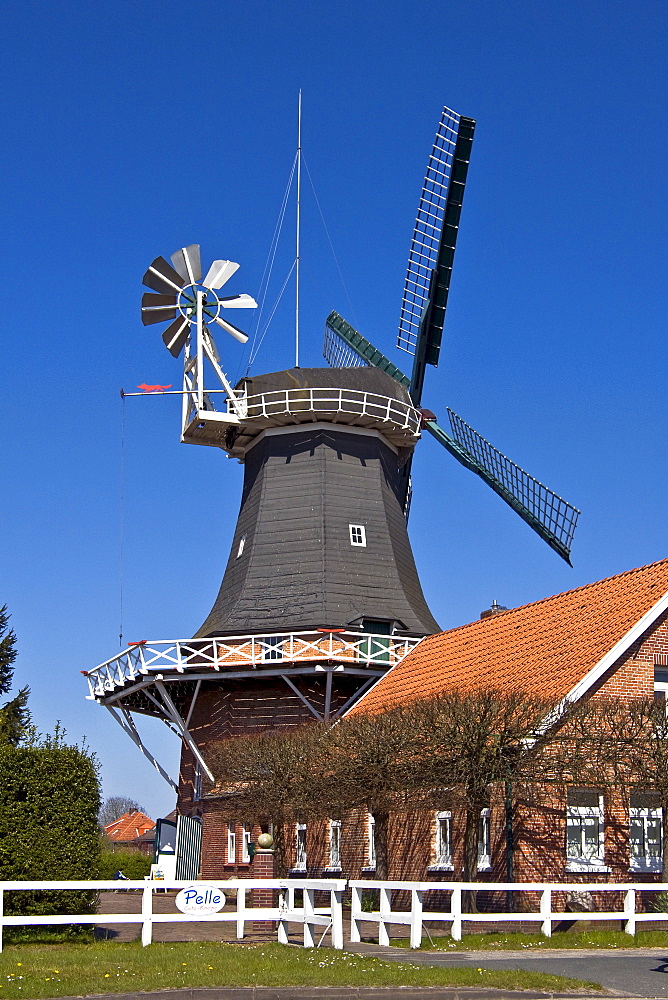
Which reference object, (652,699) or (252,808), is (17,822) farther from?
(652,699)

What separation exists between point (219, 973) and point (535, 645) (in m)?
12.3

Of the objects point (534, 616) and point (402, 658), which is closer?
point (534, 616)

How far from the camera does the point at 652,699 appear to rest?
754 inches

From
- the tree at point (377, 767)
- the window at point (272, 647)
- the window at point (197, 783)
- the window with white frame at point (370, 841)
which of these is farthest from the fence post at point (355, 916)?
the window at point (197, 783)

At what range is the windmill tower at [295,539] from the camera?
1137 inches

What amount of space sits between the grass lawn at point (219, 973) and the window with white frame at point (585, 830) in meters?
6.47

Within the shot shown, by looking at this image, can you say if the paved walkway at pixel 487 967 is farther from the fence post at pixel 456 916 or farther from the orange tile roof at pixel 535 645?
the orange tile roof at pixel 535 645

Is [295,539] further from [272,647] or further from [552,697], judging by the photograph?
[552,697]

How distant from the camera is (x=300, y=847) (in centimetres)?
2695

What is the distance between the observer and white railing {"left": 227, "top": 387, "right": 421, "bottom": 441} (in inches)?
1267

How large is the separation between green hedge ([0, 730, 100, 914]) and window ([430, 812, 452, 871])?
6234 millimetres

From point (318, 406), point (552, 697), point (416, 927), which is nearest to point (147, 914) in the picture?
point (416, 927)

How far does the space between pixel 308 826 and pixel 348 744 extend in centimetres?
608

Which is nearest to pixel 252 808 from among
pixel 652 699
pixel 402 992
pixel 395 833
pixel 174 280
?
pixel 395 833
